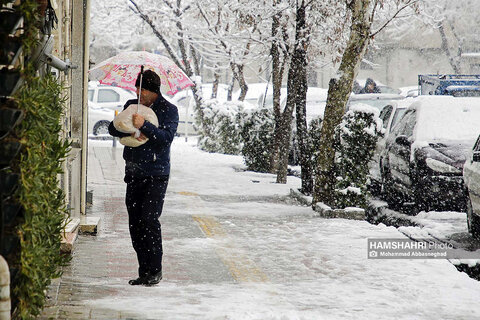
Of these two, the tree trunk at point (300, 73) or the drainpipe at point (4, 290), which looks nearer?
the drainpipe at point (4, 290)

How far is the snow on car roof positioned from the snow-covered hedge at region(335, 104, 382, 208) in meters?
1.12

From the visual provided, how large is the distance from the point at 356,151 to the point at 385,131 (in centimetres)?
407

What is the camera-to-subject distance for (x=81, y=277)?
7.40 m

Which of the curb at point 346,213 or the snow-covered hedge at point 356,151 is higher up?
the snow-covered hedge at point 356,151

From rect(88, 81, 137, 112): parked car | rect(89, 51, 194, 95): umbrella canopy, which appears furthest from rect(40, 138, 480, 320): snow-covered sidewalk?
rect(88, 81, 137, 112): parked car

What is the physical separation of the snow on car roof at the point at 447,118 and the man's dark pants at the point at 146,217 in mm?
6591

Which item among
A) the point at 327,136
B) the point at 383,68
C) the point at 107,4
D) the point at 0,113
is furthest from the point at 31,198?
the point at 383,68

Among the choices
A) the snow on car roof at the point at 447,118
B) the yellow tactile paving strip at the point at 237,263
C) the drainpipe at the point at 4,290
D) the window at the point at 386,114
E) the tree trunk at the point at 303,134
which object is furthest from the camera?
the window at the point at 386,114

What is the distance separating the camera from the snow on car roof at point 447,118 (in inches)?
507

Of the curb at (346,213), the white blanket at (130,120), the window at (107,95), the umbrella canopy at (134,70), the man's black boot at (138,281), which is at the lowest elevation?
the curb at (346,213)

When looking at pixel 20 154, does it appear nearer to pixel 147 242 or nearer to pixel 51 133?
pixel 51 133

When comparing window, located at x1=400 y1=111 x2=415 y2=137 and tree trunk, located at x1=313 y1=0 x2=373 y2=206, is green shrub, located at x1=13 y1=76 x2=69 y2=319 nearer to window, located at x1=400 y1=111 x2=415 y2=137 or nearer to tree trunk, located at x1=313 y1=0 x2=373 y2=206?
tree trunk, located at x1=313 y1=0 x2=373 y2=206

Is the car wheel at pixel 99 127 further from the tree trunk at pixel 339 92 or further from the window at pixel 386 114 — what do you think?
the tree trunk at pixel 339 92

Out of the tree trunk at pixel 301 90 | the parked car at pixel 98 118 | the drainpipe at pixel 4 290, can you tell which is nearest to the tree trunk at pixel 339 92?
the tree trunk at pixel 301 90
